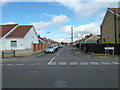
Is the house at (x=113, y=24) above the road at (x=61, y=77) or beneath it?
above

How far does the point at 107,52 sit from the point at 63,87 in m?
14.7

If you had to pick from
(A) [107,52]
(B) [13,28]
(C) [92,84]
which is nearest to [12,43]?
(B) [13,28]

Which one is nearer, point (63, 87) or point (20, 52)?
point (63, 87)

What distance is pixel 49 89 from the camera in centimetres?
457

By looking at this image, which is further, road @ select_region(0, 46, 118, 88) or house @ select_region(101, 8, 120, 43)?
house @ select_region(101, 8, 120, 43)

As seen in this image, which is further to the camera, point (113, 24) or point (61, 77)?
point (113, 24)

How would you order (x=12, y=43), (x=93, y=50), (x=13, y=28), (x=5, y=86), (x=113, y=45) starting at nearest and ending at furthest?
(x=5, y=86) < (x=113, y=45) < (x=93, y=50) < (x=12, y=43) < (x=13, y=28)

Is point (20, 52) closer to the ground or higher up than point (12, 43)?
closer to the ground

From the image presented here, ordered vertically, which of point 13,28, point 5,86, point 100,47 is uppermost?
point 13,28

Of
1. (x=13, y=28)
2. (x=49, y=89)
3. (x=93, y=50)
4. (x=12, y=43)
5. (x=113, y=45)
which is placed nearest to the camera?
(x=49, y=89)

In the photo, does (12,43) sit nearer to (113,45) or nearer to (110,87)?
(113,45)

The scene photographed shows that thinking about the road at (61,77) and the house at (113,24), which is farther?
the house at (113,24)

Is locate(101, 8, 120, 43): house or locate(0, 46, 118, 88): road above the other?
locate(101, 8, 120, 43): house

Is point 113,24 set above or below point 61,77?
above
